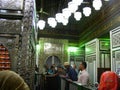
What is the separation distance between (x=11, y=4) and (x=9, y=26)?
401mm

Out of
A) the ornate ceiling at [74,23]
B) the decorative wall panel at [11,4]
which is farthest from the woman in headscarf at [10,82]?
the ornate ceiling at [74,23]

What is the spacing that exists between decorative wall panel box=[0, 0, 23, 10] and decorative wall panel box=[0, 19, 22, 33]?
25cm

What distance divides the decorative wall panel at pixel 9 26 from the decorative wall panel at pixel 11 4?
25 cm

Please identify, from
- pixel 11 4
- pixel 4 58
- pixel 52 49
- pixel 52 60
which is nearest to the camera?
pixel 4 58

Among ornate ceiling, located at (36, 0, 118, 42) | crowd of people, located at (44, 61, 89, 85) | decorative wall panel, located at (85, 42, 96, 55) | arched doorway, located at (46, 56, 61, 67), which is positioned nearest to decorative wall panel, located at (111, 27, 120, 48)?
ornate ceiling, located at (36, 0, 118, 42)

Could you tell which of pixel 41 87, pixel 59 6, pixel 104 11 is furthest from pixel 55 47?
pixel 104 11

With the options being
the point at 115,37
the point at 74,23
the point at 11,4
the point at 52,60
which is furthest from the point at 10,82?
the point at 52,60

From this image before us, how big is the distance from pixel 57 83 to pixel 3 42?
7654mm

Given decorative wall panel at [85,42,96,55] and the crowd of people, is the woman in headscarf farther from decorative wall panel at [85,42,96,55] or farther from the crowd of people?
decorative wall panel at [85,42,96,55]

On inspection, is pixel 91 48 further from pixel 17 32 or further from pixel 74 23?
pixel 17 32

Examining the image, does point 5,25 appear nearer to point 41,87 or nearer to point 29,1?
point 29,1

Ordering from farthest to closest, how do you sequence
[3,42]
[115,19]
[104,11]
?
[104,11] → [115,19] → [3,42]

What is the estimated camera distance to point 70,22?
13.7 m

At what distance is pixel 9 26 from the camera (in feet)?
13.2
